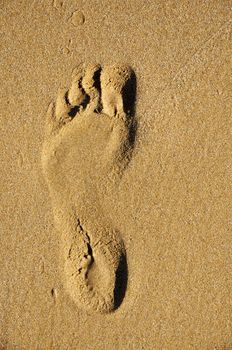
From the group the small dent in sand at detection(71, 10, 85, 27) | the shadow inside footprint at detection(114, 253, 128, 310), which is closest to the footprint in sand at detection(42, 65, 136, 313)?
the shadow inside footprint at detection(114, 253, 128, 310)

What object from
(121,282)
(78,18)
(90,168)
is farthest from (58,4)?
(121,282)

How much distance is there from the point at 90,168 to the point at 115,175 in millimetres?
92

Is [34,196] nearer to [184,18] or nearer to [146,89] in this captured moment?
[146,89]

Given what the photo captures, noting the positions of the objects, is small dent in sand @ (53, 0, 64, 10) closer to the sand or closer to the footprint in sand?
the sand

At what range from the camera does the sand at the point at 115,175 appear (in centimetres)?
168

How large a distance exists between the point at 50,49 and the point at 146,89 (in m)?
0.38

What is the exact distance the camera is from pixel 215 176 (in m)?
1.68

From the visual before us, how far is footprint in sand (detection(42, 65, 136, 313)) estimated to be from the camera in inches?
67.2

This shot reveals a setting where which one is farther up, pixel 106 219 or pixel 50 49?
pixel 50 49

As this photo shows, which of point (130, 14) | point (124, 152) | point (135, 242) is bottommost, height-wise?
point (135, 242)

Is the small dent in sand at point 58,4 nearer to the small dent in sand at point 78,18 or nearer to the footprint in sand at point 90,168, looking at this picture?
the small dent in sand at point 78,18

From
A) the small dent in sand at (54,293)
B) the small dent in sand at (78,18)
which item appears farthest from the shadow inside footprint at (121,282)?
the small dent in sand at (78,18)

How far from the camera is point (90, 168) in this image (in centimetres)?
173

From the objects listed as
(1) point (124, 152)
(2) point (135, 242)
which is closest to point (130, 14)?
(1) point (124, 152)
